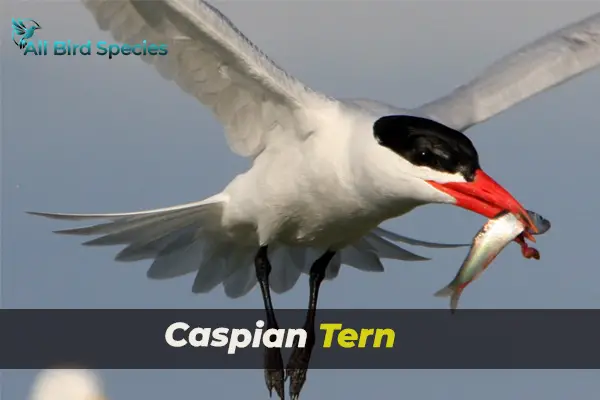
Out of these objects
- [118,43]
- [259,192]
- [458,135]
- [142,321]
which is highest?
[118,43]

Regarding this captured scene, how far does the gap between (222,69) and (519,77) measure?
6.10 ft

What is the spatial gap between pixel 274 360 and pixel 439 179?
1.99 meters

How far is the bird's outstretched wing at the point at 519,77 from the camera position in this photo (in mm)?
7996

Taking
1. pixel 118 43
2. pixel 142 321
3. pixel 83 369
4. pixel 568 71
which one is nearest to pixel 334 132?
pixel 118 43

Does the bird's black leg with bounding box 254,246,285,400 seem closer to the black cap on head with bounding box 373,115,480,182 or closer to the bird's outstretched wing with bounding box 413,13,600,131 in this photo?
the bird's outstretched wing with bounding box 413,13,600,131

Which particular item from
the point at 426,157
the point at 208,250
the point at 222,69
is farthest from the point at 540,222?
the point at 208,250

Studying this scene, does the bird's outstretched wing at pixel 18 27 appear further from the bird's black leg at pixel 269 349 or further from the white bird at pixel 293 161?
the bird's black leg at pixel 269 349

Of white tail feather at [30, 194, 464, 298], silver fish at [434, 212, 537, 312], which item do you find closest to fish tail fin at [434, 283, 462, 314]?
silver fish at [434, 212, 537, 312]

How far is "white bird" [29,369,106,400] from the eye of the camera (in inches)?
157

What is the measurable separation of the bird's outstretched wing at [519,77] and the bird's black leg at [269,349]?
1.32m

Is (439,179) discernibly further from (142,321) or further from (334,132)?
(142,321)

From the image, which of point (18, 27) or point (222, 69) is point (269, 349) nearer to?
point (222, 69)

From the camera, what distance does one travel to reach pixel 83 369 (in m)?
4.13

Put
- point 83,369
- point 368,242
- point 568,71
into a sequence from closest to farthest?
point 83,369 → point 568,71 → point 368,242
